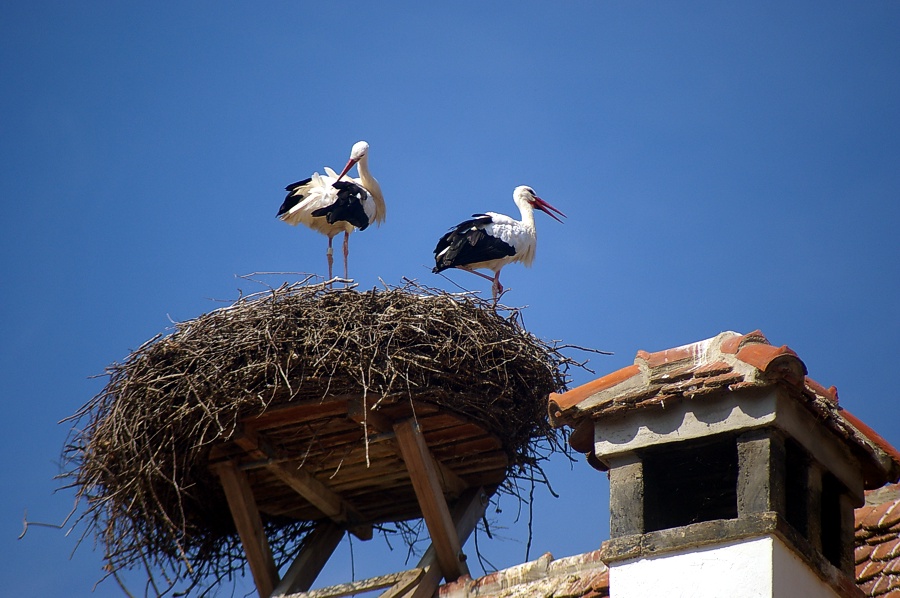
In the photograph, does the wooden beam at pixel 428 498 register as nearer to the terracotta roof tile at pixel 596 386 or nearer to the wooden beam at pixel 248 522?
the wooden beam at pixel 248 522

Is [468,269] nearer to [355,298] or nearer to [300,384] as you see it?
[355,298]

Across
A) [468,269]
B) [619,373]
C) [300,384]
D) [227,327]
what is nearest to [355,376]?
[300,384]

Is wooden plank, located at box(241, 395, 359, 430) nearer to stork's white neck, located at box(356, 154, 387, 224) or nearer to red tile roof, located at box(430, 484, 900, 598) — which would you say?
red tile roof, located at box(430, 484, 900, 598)

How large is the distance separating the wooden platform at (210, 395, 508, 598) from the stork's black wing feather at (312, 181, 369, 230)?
151 inches

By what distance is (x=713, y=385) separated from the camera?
593cm

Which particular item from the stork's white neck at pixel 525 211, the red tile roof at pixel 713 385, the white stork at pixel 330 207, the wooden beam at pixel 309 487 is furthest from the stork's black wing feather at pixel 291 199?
the red tile roof at pixel 713 385

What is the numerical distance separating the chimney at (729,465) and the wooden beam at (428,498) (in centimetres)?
241

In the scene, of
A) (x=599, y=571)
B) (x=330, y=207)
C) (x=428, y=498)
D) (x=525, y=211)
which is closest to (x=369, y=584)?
(x=428, y=498)

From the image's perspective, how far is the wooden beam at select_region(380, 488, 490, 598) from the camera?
8.57 m

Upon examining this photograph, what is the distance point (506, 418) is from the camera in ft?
30.1

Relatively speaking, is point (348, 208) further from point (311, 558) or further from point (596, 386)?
point (596, 386)

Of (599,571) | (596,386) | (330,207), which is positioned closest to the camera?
(596,386)

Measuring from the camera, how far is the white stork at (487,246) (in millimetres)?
12305

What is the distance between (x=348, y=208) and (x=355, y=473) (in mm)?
4179
